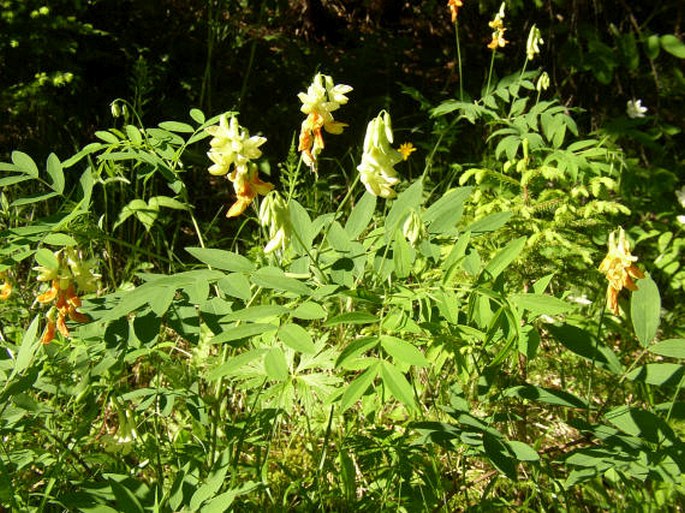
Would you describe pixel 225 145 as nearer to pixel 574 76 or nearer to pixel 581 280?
pixel 581 280

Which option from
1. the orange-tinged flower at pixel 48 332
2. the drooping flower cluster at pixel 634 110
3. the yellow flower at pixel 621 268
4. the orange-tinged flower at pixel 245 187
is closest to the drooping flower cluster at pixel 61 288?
the orange-tinged flower at pixel 48 332

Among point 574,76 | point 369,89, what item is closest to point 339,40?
point 369,89

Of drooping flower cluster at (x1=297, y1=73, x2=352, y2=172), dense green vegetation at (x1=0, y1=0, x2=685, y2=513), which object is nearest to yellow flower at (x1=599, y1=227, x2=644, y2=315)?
dense green vegetation at (x1=0, y1=0, x2=685, y2=513)

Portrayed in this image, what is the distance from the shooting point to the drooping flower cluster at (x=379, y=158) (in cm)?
129

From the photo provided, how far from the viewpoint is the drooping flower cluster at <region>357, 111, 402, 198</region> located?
1.29m

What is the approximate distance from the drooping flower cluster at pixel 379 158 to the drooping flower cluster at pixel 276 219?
6.7 inches

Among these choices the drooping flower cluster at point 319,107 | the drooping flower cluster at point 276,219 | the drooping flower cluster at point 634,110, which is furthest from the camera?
the drooping flower cluster at point 634,110

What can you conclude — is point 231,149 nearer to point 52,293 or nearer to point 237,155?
point 237,155

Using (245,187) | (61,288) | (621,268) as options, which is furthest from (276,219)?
(621,268)

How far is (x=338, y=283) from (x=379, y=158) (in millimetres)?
259

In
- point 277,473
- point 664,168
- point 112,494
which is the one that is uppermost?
point 112,494

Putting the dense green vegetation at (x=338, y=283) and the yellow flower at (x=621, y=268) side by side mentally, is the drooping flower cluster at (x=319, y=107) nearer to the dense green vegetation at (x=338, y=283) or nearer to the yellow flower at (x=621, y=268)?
the dense green vegetation at (x=338, y=283)

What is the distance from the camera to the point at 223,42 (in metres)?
4.40

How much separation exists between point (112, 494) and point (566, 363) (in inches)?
60.0
